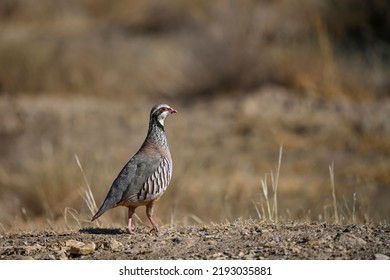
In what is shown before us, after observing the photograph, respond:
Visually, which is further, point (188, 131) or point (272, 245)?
point (188, 131)

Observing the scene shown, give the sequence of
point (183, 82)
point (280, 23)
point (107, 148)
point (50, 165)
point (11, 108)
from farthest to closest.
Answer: point (280, 23) → point (183, 82) → point (11, 108) → point (107, 148) → point (50, 165)

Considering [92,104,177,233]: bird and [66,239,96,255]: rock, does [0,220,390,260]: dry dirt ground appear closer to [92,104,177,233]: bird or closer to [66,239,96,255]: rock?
[66,239,96,255]: rock

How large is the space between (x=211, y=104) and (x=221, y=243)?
36.5ft

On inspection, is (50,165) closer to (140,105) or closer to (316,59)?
(140,105)

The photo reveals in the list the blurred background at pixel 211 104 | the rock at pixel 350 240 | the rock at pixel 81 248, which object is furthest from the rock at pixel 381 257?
the blurred background at pixel 211 104

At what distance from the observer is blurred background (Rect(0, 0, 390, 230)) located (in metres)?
11.8

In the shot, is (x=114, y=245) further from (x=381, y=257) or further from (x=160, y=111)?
(x=381, y=257)

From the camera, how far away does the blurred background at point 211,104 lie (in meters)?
11.8

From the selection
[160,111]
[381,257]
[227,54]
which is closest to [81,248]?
[160,111]

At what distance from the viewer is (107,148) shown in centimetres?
1362

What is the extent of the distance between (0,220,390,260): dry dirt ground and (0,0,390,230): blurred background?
336 centimetres

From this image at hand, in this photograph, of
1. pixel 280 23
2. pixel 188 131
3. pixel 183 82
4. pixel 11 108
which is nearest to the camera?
pixel 188 131

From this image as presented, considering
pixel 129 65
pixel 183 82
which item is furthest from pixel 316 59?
pixel 129 65

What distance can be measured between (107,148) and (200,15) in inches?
303
